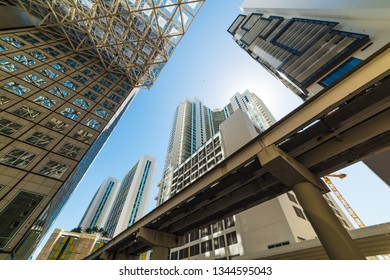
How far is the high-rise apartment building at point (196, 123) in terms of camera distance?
2726 inches

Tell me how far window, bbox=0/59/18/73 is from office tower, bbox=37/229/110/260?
137 feet

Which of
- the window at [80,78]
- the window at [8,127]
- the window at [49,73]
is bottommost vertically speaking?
the window at [8,127]

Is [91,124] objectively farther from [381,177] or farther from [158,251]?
[381,177]

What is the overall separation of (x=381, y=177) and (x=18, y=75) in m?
36.6

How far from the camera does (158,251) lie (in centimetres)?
1083

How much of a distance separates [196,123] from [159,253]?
77430mm

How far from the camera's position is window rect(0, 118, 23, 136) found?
584 inches

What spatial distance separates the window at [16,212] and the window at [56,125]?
25.1 feet

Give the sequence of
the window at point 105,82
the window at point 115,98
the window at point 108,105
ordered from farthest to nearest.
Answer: the window at point 105,82, the window at point 115,98, the window at point 108,105

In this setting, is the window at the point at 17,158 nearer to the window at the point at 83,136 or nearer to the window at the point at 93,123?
the window at the point at 83,136

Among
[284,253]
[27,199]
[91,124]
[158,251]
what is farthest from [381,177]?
[91,124]

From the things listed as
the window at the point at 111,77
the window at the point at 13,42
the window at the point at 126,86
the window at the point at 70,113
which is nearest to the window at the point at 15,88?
the window at the point at 70,113

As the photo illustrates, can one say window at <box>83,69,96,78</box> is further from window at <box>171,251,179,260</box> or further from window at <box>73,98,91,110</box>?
window at <box>171,251,179,260</box>

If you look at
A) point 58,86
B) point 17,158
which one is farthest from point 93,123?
point 17,158
